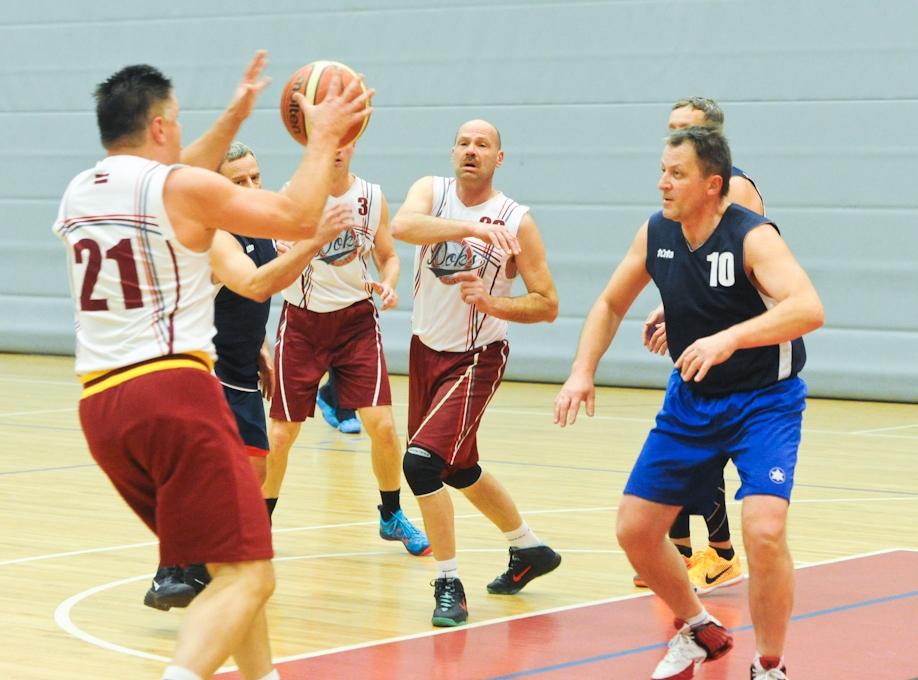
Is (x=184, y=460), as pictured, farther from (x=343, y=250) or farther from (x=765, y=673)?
(x=343, y=250)

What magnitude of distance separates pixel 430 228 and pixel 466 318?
405mm

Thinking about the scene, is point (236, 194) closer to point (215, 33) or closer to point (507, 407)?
point (507, 407)

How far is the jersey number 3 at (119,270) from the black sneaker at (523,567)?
245cm

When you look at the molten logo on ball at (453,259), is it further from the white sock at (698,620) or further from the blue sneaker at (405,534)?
the white sock at (698,620)

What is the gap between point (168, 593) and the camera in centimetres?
504

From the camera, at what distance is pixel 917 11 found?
1181 centimetres

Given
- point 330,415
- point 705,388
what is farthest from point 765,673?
point 330,415

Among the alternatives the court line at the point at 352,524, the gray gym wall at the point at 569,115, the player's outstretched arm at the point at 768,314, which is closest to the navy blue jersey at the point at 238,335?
the court line at the point at 352,524

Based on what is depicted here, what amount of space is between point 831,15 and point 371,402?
7.16 metres

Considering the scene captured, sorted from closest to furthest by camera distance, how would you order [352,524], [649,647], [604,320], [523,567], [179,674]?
1. [179,674]
2. [604,320]
3. [649,647]
4. [523,567]
5. [352,524]

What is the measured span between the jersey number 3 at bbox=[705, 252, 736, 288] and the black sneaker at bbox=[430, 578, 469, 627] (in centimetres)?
147

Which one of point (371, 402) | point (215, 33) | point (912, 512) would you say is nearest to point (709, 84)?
point (215, 33)

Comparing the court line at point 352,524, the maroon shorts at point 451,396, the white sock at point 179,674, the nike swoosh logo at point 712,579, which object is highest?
the maroon shorts at point 451,396

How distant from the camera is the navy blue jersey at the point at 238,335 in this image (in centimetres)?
580
